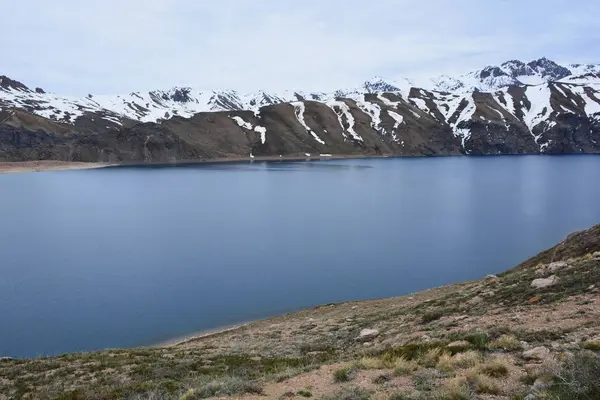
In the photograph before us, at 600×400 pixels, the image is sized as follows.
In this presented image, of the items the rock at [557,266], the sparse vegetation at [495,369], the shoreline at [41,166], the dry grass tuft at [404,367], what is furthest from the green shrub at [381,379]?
the shoreline at [41,166]

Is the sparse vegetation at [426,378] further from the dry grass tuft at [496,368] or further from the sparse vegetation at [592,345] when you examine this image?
the sparse vegetation at [592,345]

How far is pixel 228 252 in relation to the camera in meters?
45.7

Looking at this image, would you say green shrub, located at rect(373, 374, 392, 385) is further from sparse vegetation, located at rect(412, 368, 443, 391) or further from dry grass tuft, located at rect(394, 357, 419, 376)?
sparse vegetation, located at rect(412, 368, 443, 391)

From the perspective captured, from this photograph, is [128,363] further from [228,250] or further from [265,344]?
[228,250]

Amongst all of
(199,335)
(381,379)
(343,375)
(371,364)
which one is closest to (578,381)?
(381,379)

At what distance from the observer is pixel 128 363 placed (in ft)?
51.4

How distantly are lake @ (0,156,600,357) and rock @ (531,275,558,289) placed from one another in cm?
1618

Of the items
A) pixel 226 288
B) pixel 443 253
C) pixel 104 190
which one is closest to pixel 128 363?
pixel 226 288

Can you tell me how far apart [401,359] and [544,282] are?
9.45m

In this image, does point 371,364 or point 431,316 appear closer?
point 371,364

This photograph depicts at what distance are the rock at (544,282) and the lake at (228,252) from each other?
53.1 ft

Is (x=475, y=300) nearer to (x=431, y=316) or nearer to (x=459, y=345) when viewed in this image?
(x=431, y=316)

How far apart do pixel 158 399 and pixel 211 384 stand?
3.97ft

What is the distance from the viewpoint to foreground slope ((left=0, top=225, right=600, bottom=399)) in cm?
892
